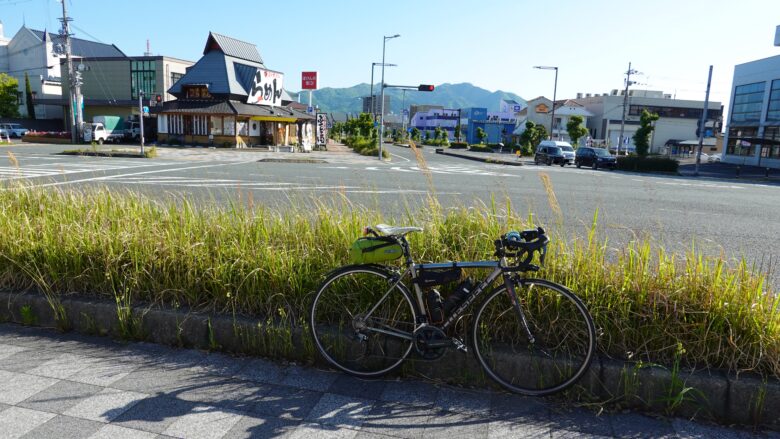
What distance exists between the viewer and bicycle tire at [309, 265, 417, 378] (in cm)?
312

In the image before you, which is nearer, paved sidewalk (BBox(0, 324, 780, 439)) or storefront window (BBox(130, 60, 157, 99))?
Result: paved sidewalk (BBox(0, 324, 780, 439))

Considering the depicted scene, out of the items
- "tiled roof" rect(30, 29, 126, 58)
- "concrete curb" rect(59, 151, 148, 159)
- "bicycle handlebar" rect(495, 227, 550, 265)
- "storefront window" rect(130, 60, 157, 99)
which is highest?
"tiled roof" rect(30, 29, 126, 58)

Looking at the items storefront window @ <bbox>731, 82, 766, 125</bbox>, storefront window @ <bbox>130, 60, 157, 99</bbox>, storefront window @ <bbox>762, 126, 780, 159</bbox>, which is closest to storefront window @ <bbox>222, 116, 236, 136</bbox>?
storefront window @ <bbox>130, 60, 157, 99</bbox>

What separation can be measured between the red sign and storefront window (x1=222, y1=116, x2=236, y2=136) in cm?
3066

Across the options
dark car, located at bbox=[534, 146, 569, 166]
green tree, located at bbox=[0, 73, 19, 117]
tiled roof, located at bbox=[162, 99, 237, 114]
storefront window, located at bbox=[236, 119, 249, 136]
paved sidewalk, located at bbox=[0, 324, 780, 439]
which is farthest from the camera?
green tree, located at bbox=[0, 73, 19, 117]

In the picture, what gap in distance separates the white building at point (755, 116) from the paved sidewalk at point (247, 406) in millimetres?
46502

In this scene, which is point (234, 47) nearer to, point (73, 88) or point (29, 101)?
point (73, 88)

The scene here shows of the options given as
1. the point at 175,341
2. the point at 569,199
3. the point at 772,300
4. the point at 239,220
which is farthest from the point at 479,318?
the point at 569,199

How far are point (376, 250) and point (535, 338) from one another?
1.09m

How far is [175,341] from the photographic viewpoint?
3484mm

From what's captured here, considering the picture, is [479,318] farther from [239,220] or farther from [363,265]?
[239,220]

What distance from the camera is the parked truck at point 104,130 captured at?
40.0 meters

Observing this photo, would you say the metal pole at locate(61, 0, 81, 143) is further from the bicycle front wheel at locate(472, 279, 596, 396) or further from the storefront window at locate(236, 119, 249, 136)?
the bicycle front wheel at locate(472, 279, 596, 396)

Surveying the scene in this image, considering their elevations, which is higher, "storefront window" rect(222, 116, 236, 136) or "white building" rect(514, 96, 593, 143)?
"white building" rect(514, 96, 593, 143)
